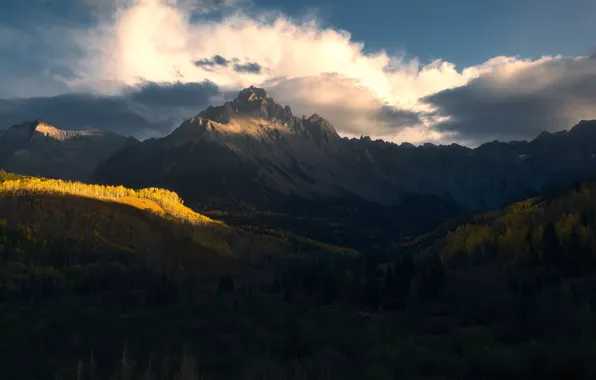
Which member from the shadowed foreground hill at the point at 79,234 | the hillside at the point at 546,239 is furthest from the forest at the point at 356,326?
the shadowed foreground hill at the point at 79,234

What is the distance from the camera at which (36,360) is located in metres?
36.0

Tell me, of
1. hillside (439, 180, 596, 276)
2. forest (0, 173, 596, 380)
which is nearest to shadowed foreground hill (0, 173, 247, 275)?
forest (0, 173, 596, 380)

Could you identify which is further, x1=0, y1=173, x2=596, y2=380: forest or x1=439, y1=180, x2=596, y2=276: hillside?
x1=439, y1=180, x2=596, y2=276: hillside

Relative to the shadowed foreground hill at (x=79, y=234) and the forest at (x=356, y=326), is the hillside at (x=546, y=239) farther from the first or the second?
the shadowed foreground hill at (x=79, y=234)

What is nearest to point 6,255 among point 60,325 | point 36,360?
point 60,325

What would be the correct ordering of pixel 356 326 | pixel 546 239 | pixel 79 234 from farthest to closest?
pixel 79 234 < pixel 546 239 < pixel 356 326

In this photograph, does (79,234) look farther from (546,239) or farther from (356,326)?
(356,326)

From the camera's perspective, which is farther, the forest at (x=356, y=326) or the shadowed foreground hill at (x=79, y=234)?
the shadowed foreground hill at (x=79, y=234)

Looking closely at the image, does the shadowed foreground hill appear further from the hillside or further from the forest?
the hillside

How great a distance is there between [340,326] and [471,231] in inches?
5085

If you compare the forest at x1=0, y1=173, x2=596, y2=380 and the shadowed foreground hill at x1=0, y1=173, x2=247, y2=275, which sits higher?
the shadowed foreground hill at x1=0, y1=173, x2=247, y2=275

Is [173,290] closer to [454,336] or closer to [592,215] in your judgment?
[454,336]

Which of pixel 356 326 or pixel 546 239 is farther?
pixel 546 239

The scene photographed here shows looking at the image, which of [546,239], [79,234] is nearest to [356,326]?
[546,239]
